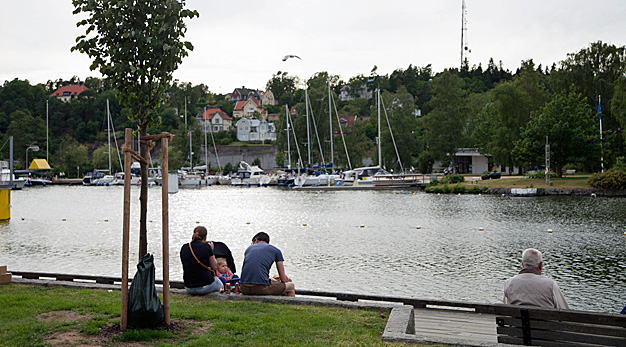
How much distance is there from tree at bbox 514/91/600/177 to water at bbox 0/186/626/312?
1159 cm

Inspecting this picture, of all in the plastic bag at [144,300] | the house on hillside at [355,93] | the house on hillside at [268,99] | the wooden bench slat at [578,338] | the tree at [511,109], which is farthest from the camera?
the house on hillside at [268,99]

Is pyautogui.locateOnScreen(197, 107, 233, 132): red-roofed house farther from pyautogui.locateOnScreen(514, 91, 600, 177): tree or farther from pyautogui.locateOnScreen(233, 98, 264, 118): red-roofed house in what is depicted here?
pyautogui.locateOnScreen(514, 91, 600, 177): tree

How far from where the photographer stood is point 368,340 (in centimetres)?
698

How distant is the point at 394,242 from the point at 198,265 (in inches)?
633

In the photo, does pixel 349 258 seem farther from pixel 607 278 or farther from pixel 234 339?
pixel 234 339

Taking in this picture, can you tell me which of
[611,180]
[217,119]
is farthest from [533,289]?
[217,119]

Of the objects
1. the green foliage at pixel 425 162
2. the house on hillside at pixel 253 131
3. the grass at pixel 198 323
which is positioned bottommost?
the grass at pixel 198 323

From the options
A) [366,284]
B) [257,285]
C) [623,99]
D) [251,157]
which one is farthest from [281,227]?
[251,157]

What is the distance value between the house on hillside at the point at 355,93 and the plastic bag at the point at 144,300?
6592 inches

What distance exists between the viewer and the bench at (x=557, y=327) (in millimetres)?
6184

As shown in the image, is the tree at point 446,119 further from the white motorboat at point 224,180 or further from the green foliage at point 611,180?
the white motorboat at point 224,180

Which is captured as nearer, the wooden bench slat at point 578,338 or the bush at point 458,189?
the wooden bench slat at point 578,338

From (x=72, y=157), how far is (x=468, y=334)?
11753 centimetres

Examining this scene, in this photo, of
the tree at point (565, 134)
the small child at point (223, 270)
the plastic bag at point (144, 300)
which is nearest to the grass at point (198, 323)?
the plastic bag at point (144, 300)
